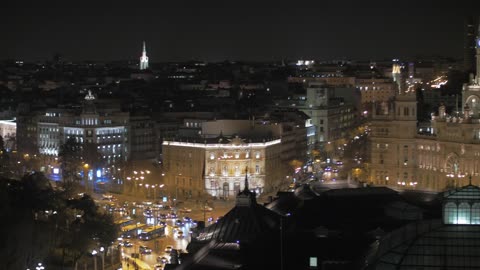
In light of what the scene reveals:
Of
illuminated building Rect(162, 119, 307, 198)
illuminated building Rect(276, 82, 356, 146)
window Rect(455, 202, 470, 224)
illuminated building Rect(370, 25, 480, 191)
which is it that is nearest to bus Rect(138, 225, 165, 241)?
illuminated building Rect(162, 119, 307, 198)

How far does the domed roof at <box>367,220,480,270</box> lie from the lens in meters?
33.9

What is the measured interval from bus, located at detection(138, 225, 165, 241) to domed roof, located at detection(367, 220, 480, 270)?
110ft

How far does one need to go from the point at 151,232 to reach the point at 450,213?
35072 mm

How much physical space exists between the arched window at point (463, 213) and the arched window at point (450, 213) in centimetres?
13

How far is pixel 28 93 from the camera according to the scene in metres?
168

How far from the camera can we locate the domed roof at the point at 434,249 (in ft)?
111

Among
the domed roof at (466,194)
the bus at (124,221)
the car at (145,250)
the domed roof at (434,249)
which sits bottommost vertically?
the car at (145,250)

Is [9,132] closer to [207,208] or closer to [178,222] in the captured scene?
[207,208]

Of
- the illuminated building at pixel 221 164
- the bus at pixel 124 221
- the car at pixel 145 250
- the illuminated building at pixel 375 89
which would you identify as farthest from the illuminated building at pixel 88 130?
the illuminated building at pixel 375 89

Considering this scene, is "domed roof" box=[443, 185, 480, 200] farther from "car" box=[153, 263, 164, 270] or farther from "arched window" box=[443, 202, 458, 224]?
"car" box=[153, 263, 164, 270]

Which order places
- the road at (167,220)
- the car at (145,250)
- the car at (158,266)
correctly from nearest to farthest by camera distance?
the car at (158,266) → the car at (145,250) → the road at (167,220)

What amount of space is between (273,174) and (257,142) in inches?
149

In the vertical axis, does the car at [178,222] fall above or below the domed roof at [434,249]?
below

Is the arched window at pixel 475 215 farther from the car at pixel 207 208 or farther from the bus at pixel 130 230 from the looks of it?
the car at pixel 207 208
